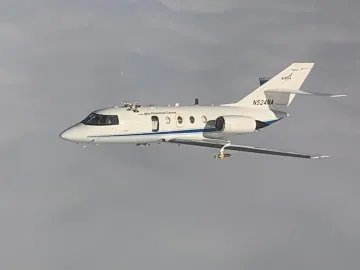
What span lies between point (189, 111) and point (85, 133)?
9127 mm

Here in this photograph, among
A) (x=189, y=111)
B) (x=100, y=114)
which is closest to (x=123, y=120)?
(x=100, y=114)

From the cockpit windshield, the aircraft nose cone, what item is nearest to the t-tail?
the cockpit windshield

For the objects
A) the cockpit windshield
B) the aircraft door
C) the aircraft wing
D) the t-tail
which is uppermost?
the t-tail

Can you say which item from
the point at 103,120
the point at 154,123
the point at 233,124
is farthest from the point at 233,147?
the point at 103,120

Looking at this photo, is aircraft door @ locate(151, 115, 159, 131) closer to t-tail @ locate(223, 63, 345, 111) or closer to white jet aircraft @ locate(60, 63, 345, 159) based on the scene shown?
white jet aircraft @ locate(60, 63, 345, 159)

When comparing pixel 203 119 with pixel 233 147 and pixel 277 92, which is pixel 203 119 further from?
pixel 277 92

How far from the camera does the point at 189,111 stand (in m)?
56.7

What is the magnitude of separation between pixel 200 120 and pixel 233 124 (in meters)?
2.74

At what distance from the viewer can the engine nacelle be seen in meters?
56.3

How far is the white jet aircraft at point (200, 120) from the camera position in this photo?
Answer: 53.2 metres

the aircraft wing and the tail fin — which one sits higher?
the tail fin

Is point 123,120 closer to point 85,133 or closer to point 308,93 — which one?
point 85,133

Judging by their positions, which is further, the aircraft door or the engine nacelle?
the engine nacelle

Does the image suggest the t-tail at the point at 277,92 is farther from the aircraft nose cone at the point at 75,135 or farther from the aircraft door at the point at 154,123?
the aircraft nose cone at the point at 75,135
